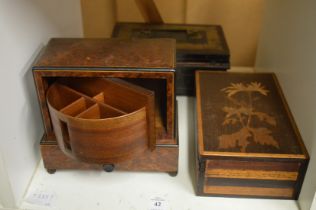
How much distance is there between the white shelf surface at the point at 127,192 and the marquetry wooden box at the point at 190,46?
30 cm

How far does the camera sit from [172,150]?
0.77 metres

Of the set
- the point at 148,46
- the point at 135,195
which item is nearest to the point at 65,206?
the point at 135,195

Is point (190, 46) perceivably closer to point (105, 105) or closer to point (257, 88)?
point (257, 88)

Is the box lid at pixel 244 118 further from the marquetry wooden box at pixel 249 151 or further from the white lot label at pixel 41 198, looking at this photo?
the white lot label at pixel 41 198

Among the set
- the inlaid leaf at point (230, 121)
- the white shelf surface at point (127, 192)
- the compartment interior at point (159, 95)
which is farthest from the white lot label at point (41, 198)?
the inlaid leaf at point (230, 121)

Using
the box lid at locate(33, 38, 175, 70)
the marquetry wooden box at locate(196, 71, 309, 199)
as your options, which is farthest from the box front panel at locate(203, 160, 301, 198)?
the box lid at locate(33, 38, 175, 70)

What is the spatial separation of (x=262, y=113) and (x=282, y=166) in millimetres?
158

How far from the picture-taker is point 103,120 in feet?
2.11

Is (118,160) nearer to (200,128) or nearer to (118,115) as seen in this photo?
(118,115)

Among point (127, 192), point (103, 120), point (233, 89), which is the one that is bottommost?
point (127, 192)

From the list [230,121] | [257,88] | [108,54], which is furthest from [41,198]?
[257,88]

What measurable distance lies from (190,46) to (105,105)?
445 millimetres

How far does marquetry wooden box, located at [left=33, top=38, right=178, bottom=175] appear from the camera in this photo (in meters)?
0.68

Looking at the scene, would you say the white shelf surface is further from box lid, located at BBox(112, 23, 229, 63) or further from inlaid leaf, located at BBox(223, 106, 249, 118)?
box lid, located at BBox(112, 23, 229, 63)
